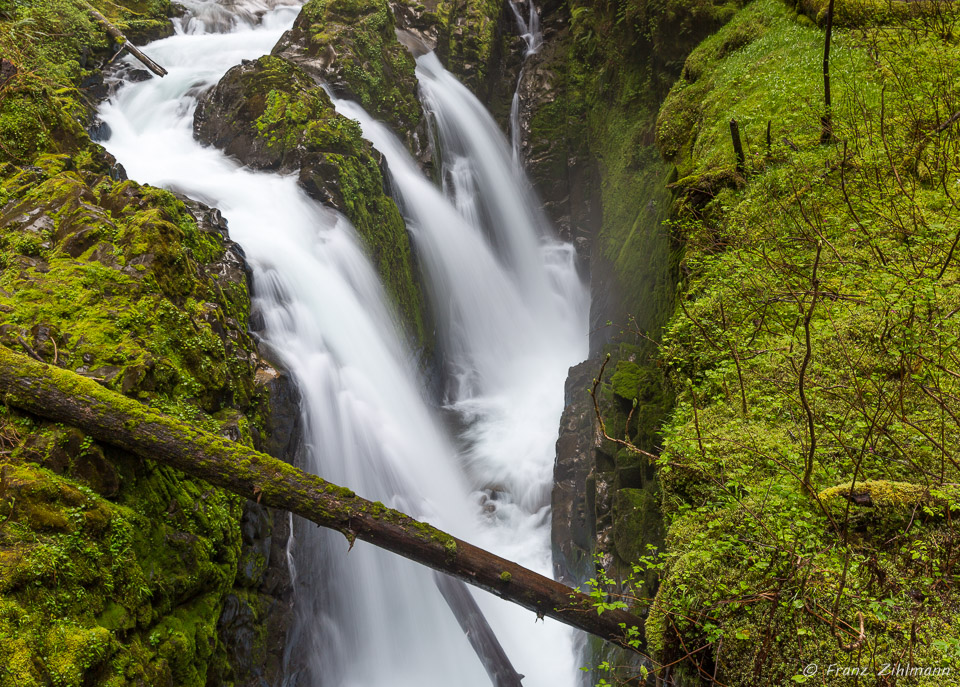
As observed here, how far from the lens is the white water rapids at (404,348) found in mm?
7645

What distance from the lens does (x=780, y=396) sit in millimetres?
4219

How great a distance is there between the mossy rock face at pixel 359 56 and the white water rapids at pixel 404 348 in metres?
0.71

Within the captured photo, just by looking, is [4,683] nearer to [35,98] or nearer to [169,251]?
[169,251]

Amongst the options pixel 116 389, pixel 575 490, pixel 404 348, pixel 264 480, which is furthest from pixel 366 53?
pixel 264 480

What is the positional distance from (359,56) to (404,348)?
8.59 metres

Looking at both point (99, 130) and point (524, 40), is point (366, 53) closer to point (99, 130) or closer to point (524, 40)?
point (99, 130)

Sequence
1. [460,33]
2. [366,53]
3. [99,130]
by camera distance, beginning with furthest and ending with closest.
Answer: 1. [460,33]
2. [366,53]
3. [99,130]

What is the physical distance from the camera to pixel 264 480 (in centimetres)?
431

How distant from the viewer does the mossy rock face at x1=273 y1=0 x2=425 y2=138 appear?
48.2 feet

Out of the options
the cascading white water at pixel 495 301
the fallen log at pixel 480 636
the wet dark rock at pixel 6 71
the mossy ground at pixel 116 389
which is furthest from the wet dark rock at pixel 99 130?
the fallen log at pixel 480 636

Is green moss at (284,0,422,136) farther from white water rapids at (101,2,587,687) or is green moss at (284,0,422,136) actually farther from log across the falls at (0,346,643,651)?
log across the falls at (0,346,643,651)

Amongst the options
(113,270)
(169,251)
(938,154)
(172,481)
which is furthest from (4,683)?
(938,154)

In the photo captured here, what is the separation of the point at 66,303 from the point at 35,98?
4011 mm

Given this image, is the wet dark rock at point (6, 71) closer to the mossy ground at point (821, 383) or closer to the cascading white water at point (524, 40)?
the mossy ground at point (821, 383)
